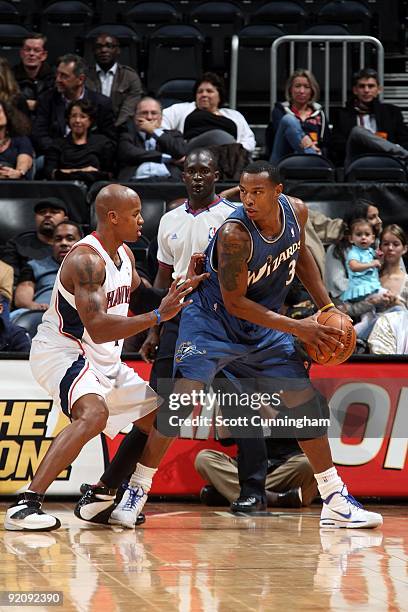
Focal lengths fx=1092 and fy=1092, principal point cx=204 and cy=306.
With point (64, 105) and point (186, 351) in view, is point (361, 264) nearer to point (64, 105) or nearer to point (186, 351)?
point (186, 351)

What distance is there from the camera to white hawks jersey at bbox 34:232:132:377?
5316mm

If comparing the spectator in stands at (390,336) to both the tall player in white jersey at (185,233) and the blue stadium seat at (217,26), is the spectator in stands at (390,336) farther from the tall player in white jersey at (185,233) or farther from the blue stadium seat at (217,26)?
the blue stadium seat at (217,26)

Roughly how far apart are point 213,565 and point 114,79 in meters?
7.08

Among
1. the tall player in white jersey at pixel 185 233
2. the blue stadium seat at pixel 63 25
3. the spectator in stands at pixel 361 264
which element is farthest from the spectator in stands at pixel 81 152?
the tall player in white jersey at pixel 185 233

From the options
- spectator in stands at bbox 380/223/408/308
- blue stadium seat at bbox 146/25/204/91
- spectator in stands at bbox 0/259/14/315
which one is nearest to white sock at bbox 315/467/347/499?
spectator in stands at bbox 380/223/408/308

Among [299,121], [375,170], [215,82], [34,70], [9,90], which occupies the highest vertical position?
[34,70]

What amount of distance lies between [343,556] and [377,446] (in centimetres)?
208

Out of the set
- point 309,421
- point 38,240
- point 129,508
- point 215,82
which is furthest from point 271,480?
point 215,82

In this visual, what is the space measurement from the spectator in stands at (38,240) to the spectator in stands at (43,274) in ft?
0.49

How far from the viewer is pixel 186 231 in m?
6.17

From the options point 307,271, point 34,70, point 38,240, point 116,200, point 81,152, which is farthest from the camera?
point 34,70

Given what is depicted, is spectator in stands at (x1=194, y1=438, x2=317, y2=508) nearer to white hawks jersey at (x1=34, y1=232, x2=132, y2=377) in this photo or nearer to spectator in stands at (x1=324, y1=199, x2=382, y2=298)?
white hawks jersey at (x1=34, y1=232, x2=132, y2=377)

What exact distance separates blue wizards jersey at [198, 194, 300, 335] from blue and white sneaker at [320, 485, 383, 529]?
3.12 feet

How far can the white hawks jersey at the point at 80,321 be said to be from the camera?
5316 mm
